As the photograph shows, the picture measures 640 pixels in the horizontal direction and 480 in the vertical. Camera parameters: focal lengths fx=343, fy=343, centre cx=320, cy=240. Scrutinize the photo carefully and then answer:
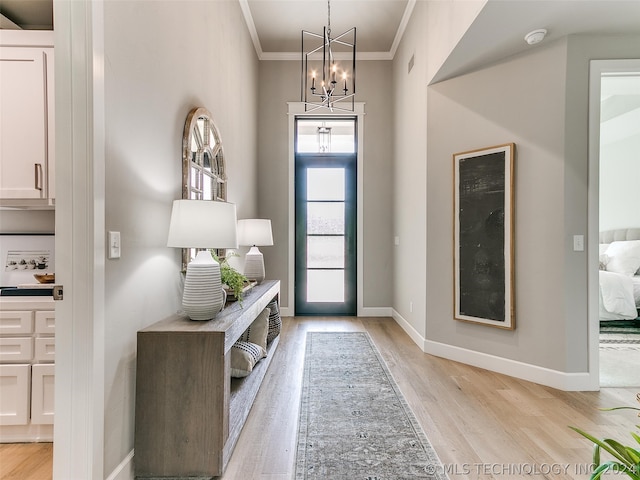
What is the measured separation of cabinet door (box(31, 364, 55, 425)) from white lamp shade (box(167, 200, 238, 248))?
3.48 ft

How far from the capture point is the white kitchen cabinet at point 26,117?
76.7 inches

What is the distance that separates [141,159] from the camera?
5.65 ft

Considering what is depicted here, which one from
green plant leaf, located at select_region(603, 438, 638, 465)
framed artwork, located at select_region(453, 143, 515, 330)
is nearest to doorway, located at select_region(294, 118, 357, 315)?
framed artwork, located at select_region(453, 143, 515, 330)

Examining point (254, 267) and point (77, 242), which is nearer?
point (77, 242)

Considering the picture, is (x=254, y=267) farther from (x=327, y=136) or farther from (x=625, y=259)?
(x=625, y=259)

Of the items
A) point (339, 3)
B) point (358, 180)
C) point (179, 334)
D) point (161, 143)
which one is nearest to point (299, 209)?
point (358, 180)

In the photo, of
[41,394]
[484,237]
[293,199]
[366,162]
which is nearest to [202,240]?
[41,394]

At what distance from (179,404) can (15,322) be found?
1121 millimetres

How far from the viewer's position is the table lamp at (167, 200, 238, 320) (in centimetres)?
174

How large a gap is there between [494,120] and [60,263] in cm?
321

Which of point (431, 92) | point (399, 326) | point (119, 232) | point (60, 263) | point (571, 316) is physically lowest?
point (399, 326)

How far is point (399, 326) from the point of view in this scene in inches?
174

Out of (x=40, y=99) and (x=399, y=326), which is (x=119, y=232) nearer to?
(x=40, y=99)

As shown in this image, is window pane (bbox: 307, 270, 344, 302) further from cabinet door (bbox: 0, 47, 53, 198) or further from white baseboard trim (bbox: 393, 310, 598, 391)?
cabinet door (bbox: 0, 47, 53, 198)
